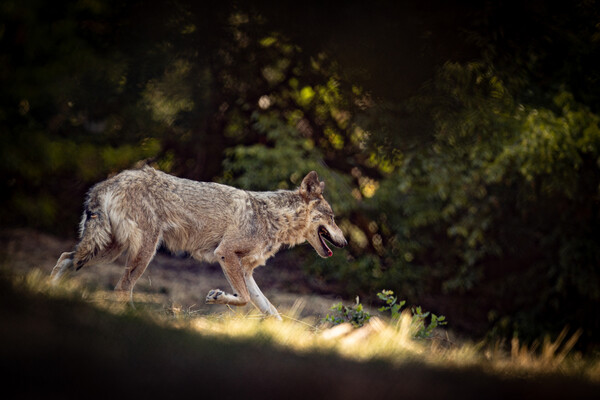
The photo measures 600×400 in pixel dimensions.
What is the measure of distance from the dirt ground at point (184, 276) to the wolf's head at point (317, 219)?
87.4 inches

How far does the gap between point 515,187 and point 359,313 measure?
7.14 meters

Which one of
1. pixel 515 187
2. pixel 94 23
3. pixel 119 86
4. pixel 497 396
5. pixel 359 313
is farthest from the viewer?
pixel 515 187

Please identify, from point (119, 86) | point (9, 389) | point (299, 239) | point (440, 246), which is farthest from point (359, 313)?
point (440, 246)

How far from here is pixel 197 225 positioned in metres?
5.51

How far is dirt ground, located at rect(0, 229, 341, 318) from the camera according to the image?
9.17 metres

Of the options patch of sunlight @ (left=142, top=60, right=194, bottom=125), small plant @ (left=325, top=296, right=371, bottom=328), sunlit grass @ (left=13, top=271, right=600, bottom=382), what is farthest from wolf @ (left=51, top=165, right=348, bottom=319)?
patch of sunlight @ (left=142, top=60, right=194, bottom=125)

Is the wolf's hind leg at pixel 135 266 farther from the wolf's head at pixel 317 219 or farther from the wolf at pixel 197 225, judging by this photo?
the wolf's head at pixel 317 219

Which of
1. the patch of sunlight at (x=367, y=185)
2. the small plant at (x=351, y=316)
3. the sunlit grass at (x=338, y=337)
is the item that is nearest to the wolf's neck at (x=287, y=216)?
the sunlit grass at (x=338, y=337)

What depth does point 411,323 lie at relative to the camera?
5.54m

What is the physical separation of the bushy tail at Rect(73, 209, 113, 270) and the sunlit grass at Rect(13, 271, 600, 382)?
0.32 m

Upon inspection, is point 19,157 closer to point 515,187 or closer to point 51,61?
point 51,61

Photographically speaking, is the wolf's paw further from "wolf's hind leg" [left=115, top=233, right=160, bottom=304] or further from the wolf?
"wolf's hind leg" [left=115, top=233, right=160, bottom=304]

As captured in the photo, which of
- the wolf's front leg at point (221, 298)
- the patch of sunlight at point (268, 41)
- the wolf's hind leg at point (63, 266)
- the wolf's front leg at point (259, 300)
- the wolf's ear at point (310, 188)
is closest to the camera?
the wolf's hind leg at point (63, 266)

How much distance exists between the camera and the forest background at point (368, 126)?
734 centimetres
